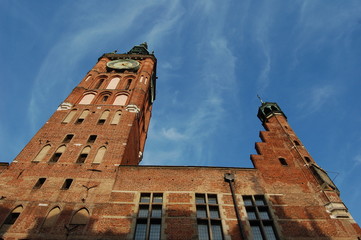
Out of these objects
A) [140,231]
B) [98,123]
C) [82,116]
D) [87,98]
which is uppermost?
[87,98]

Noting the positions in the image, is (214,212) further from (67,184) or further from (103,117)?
(103,117)

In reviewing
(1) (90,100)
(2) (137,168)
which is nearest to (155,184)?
(2) (137,168)

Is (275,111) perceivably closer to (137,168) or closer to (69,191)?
(137,168)

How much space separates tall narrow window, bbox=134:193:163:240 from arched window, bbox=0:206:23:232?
621cm

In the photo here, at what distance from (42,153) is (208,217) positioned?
474 inches

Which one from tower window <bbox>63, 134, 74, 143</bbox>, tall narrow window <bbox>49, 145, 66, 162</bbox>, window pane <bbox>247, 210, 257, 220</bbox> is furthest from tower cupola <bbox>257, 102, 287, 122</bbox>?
tall narrow window <bbox>49, 145, 66, 162</bbox>

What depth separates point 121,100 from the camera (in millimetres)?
26266

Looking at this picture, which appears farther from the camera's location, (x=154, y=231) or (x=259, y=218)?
(x=259, y=218)

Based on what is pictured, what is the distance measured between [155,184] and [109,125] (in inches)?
306

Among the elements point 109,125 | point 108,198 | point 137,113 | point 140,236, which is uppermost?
point 137,113

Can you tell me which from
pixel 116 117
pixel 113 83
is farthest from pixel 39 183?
pixel 113 83

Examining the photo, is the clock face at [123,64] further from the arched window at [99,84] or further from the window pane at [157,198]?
the window pane at [157,198]

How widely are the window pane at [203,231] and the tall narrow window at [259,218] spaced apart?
7.84 ft

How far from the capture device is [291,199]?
15.2 m
